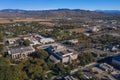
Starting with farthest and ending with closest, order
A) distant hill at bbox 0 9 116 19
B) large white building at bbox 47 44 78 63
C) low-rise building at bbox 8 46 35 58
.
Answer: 1. distant hill at bbox 0 9 116 19
2. low-rise building at bbox 8 46 35 58
3. large white building at bbox 47 44 78 63

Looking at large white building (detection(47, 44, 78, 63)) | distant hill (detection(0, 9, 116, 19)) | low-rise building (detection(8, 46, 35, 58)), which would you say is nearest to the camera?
large white building (detection(47, 44, 78, 63))

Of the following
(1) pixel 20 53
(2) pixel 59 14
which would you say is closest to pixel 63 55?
(1) pixel 20 53

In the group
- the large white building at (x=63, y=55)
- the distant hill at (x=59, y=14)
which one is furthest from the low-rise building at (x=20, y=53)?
the distant hill at (x=59, y=14)

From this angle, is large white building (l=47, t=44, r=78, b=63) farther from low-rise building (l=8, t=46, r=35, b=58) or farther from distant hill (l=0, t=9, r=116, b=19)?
distant hill (l=0, t=9, r=116, b=19)

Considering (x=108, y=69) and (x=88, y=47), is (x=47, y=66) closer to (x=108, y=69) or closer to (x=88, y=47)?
(x=108, y=69)

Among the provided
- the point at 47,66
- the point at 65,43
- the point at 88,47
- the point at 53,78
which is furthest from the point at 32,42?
the point at 53,78

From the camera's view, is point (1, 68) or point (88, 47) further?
point (88, 47)

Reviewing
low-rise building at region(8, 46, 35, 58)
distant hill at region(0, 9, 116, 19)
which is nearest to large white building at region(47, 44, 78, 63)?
low-rise building at region(8, 46, 35, 58)

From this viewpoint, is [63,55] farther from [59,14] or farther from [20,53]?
[59,14]

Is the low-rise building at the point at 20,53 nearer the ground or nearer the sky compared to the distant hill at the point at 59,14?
nearer the ground

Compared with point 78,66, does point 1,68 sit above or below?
above

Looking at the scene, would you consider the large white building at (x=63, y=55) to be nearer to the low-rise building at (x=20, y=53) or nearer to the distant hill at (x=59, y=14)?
the low-rise building at (x=20, y=53)
